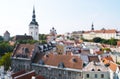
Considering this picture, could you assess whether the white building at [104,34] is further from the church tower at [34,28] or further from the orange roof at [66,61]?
the orange roof at [66,61]

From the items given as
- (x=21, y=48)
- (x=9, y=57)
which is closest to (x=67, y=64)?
(x=21, y=48)

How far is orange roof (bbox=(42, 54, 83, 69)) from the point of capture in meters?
43.8

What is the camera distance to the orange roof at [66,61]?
43.8 m

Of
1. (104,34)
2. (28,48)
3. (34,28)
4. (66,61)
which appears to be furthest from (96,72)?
(104,34)

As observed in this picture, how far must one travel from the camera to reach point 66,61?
45.5 metres

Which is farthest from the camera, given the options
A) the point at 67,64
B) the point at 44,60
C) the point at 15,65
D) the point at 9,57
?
the point at 9,57

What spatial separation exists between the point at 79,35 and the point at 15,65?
418ft

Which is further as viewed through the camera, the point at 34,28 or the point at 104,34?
the point at 104,34

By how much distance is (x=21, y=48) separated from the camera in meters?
53.0

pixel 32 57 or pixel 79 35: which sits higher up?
pixel 79 35

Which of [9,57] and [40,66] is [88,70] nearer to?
[40,66]

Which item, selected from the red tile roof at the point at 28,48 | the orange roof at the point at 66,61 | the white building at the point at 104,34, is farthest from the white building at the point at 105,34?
the orange roof at the point at 66,61

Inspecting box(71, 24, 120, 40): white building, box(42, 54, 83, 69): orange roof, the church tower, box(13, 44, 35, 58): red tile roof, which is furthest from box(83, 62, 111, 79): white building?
box(71, 24, 120, 40): white building

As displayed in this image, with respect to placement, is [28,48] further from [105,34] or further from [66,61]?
[105,34]
